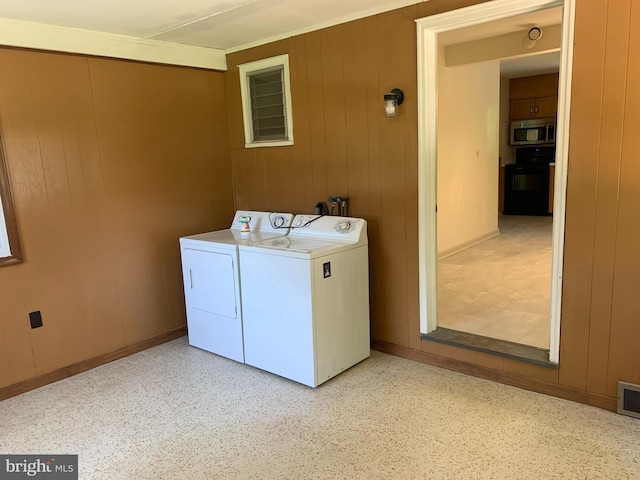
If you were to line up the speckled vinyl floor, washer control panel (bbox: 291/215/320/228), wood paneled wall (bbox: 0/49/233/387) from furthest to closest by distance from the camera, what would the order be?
washer control panel (bbox: 291/215/320/228) → wood paneled wall (bbox: 0/49/233/387) → the speckled vinyl floor

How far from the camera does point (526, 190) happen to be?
830 centimetres

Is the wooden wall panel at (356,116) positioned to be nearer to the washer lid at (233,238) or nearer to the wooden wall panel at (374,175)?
the wooden wall panel at (374,175)

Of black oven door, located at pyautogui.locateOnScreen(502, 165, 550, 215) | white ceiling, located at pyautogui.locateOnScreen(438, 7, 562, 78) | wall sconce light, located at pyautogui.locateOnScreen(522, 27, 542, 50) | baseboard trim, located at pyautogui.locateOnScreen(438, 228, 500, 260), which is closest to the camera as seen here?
white ceiling, located at pyautogui.locateOnScreen(438, 7, 562, 78)

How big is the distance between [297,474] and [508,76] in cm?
790

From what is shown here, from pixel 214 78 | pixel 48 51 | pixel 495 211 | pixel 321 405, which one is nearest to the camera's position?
pixel 321 405

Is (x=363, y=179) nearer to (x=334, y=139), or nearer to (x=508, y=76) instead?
(x=334, y=139)

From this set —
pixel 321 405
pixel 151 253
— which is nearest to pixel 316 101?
pixel 151 253

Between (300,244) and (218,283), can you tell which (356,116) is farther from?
(218,283)

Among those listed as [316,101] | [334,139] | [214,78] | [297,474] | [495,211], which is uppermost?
[214,78]

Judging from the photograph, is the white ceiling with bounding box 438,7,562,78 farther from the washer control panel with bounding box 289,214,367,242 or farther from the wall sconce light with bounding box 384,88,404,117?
the washer control panel with bounding box 289,214,367,242

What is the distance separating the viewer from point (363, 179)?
328cm

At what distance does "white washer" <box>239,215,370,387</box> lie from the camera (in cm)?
281

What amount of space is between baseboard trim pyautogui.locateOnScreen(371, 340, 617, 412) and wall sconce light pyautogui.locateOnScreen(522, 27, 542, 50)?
283cm

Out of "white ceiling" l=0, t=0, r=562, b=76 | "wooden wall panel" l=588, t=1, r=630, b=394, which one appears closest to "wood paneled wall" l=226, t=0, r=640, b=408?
"wooden wall panel" l=588, t=1, r=630, b=394
